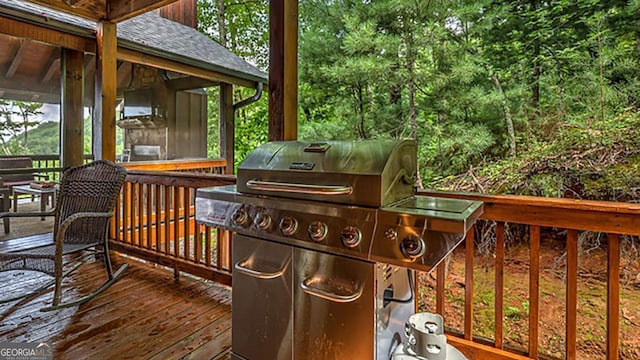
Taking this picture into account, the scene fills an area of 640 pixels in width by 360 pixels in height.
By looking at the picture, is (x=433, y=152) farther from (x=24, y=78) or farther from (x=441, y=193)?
(x=24, y=78)

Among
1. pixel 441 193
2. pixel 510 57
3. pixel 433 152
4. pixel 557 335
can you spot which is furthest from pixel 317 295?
pixel 510 57

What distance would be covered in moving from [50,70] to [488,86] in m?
6.99

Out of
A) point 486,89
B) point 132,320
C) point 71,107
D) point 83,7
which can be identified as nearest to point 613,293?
point 132,320

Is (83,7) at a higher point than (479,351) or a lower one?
higher

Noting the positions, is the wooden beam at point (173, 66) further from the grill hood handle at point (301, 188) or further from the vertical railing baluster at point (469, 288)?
the vertical railing baluster at point (469, 288)

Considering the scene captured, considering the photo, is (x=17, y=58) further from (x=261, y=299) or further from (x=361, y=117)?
(x=261, y=299)

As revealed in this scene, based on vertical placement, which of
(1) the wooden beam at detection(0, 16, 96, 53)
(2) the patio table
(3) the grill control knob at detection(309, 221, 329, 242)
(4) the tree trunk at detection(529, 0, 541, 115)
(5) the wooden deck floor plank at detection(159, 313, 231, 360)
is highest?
(1) the wooden beam at detection(0, 16, 96, 53)

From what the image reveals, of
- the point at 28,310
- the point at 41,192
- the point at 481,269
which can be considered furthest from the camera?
the point at 41,192

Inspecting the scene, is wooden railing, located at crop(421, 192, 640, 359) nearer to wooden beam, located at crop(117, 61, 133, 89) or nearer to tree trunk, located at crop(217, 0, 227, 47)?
wooden beam, located at crop(117, 61, 133, 89)

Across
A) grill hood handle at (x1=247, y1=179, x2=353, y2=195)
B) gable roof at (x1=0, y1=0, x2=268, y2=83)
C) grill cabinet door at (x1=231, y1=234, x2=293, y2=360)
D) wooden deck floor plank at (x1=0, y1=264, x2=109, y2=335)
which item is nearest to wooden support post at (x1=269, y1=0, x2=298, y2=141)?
grill hood handle at (x1=247, y1=179, x2=353, y2=195)

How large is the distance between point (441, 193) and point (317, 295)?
3.09ft

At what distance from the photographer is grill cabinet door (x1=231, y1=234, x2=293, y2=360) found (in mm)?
1556

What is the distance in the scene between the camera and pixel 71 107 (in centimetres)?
412

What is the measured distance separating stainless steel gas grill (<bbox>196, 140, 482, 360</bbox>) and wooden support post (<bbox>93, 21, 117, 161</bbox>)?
263 cm
